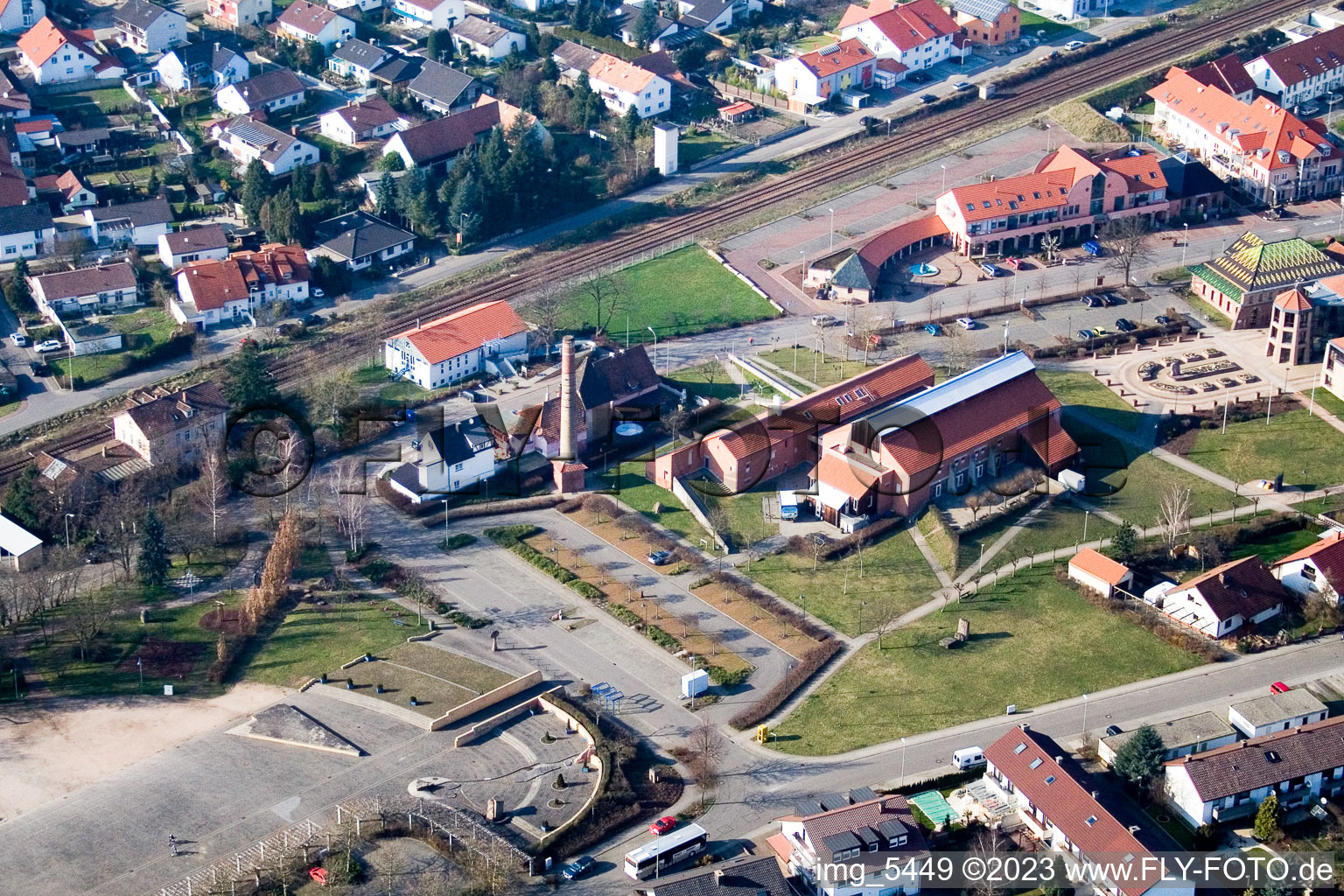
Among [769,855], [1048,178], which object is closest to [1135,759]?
[769,855]

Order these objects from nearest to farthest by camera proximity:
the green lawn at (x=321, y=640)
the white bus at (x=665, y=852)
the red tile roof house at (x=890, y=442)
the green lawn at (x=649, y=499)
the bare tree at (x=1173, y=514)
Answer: the white bus at (x=665, y=852)
the green lawn at (x=321, y=640)
the bare tree at (x=1173, y=514)
the green lawn at (x=649, y=499)
the red tile roof house at (x=890, y=442)

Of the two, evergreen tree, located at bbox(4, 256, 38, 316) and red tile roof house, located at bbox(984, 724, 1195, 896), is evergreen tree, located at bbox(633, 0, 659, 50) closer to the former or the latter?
evergreen tree, located at bbox(4, 256, 38, 316)

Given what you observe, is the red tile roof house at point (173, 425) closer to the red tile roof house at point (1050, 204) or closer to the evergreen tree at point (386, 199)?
the evergreen tree at point (386, 199)

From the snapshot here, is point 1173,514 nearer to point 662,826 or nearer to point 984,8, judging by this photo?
point 662,826

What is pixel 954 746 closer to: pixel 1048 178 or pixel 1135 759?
pixel 1135 759

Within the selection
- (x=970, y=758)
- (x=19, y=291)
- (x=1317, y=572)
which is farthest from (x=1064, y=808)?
(x=19, y=291)

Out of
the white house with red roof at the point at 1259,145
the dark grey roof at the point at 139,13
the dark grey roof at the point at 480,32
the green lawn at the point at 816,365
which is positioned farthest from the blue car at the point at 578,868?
the dark grey roof at the point at 139,13
